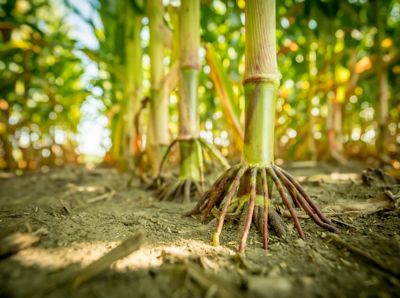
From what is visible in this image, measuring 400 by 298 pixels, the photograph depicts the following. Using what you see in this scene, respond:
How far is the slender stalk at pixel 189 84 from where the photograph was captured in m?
1.72

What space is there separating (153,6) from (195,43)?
0.76 m

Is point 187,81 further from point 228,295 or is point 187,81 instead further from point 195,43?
point 228,295

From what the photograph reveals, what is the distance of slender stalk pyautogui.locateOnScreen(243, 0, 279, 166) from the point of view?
1.17 metres

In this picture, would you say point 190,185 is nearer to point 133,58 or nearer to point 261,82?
point 261,82

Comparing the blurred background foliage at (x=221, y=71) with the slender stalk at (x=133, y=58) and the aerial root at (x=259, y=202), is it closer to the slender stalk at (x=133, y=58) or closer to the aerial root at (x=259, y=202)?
the slender stalk at (x=133, y=58)

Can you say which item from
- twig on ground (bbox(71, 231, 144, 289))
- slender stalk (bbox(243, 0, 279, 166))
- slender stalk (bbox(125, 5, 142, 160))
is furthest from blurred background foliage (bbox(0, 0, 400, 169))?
twig on ground (bbox(71, 231, 144, 289))

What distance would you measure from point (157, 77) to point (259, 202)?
1.44 meters

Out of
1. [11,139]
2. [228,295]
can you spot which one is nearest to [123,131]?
[11,139]


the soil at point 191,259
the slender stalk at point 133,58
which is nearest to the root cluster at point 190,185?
the soil at point 191,259

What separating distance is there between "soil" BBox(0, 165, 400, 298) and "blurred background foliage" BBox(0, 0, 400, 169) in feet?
2.90

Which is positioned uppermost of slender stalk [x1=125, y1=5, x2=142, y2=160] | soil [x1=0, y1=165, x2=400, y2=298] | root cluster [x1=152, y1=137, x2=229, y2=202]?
slender stalk [x1=125, y1=5, x2=142, y2=160]

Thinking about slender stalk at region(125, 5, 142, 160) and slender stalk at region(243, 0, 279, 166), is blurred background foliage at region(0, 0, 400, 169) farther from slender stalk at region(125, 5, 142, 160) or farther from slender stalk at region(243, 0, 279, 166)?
slender stalk at region(243, 0, 279, 166)

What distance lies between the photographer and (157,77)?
2.25 meters

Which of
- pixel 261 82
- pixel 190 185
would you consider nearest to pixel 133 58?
pixel 190 185
